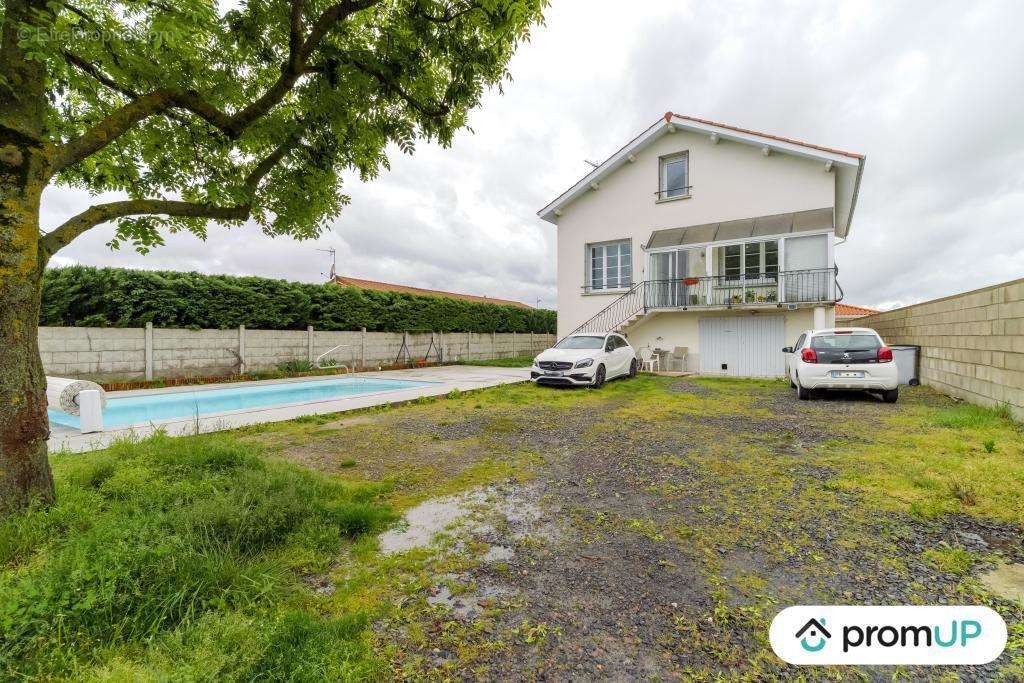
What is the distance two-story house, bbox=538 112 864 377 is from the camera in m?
13.1

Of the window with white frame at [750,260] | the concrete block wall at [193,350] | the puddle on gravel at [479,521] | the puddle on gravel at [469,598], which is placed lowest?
the puddle on gravel at [479,521]

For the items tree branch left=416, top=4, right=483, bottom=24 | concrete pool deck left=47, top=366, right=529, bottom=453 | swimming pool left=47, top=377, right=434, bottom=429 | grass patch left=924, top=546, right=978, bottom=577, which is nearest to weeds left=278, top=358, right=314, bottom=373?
concrete pool deck left=47, top=366, right=529, bottom=453

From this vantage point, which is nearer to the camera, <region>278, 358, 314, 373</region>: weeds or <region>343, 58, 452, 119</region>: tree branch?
<region>343, 58, 452, 119</region>: tree branch

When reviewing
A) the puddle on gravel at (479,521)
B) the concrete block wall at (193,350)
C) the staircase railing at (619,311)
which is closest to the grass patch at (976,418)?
the puddle on gravel at (479,521)

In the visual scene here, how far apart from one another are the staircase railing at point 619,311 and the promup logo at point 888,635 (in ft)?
43.8

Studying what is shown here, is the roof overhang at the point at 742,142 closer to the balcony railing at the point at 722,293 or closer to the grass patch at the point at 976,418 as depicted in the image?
the balcony railing at the point at 722,293

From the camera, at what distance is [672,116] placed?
49.7ft

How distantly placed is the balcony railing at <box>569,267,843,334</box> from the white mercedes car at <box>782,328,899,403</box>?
182 inches

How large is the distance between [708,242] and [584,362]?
701cm

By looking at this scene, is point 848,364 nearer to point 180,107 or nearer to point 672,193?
point 672,193

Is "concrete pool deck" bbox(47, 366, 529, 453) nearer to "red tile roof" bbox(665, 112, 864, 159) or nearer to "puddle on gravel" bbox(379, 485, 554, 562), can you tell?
"puddle on gravel" bbox(379, 485, 554, 562)

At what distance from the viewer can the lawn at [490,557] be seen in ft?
5.90

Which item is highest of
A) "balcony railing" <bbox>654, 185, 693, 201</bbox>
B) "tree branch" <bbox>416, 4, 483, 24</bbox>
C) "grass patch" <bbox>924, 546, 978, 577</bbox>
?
"balcony railing" <bbox>654, 185, 693, 201</bbox>

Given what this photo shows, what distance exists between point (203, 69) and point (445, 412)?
5792 millimetres
